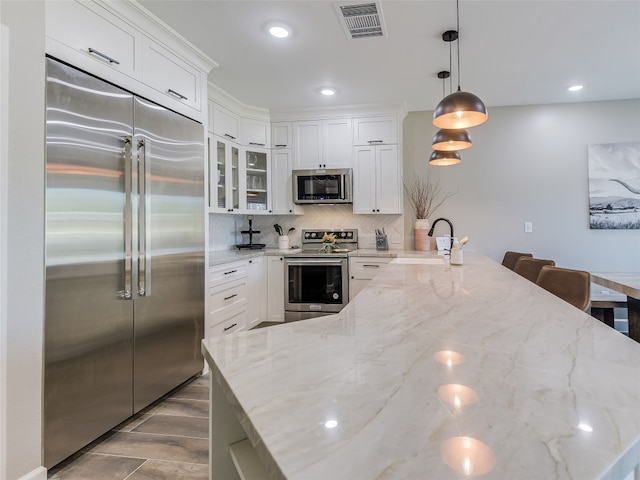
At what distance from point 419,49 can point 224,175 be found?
2.24 m

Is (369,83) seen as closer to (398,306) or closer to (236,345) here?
(398,306)

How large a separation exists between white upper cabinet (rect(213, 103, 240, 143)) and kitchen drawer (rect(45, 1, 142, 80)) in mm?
1441

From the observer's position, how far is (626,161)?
13.0 ft

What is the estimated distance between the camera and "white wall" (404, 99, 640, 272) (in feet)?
13.2

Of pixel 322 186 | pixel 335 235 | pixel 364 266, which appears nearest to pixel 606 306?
pixel 364 266

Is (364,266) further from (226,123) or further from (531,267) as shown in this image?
(226,123)

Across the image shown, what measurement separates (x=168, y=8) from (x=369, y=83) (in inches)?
75.2

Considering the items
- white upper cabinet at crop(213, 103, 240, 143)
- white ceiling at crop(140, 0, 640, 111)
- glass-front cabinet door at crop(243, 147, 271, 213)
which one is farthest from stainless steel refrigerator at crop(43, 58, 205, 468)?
glass-front cabinet door at crop(243, 147, 271, 213)

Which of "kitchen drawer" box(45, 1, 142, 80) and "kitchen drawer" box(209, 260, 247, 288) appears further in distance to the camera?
"kitchen drawer" box(209, 260, 247, 288)

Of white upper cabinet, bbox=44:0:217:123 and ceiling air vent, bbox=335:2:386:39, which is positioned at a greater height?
ceiling air vent, bbox=335:2:386:39

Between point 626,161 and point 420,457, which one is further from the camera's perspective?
point 626,161

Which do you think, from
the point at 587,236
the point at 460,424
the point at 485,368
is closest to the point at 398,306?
the point at 485,368

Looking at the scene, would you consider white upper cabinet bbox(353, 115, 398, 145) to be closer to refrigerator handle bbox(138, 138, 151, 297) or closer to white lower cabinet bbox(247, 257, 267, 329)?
white lower cabinet bbox(247, 257, 267, 329)

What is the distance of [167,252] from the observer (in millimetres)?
2365
